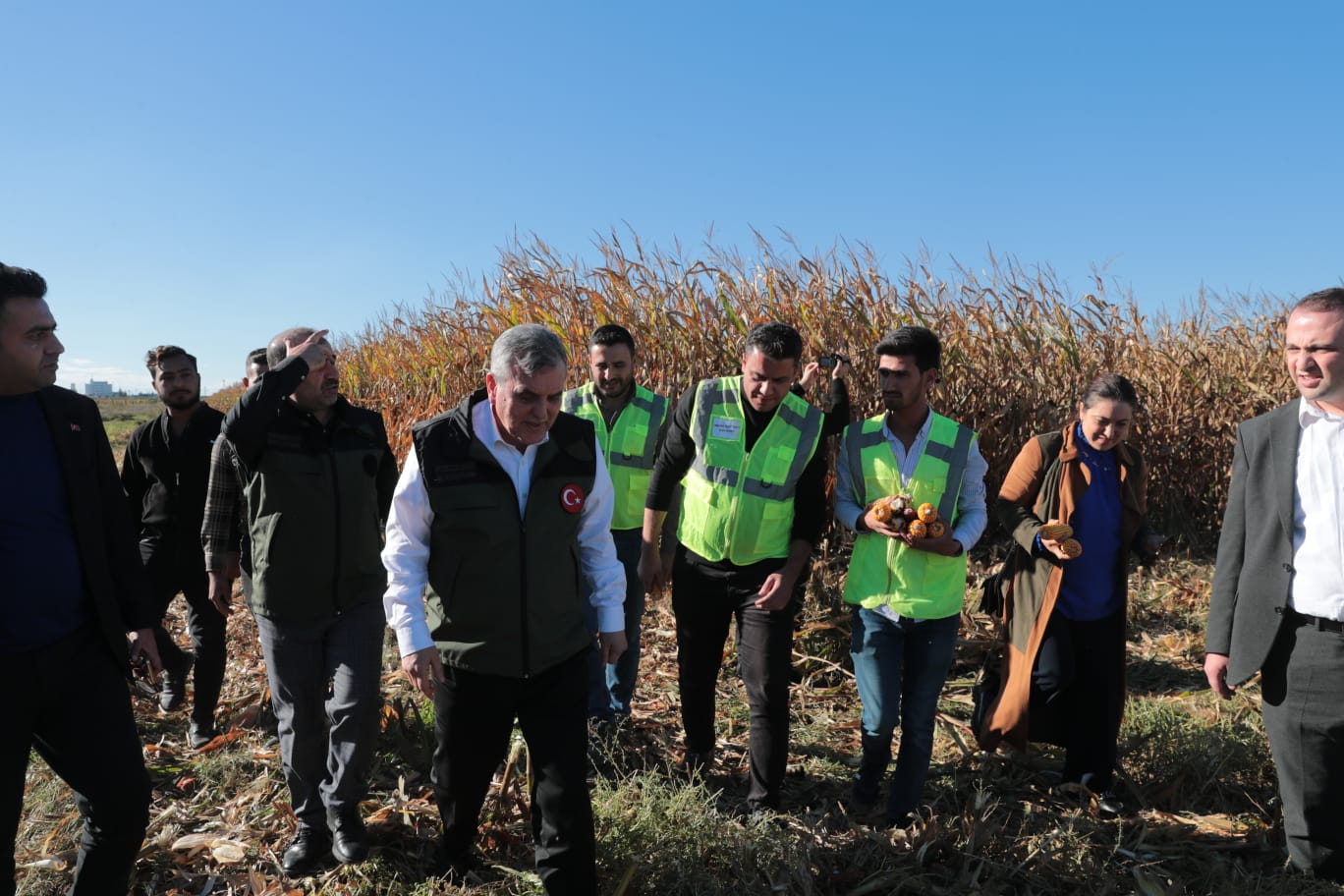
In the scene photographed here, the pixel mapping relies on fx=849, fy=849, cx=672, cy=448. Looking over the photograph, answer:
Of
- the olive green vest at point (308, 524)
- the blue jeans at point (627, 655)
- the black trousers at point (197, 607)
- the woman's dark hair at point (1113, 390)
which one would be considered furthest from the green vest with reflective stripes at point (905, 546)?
the black trousers at point (197, 607)

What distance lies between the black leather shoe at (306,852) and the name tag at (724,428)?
7.14ft

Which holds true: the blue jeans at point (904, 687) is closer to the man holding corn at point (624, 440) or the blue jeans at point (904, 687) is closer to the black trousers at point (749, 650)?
the black trousers at point (749, 650)

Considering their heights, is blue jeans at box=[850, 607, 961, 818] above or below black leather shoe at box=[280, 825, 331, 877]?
above

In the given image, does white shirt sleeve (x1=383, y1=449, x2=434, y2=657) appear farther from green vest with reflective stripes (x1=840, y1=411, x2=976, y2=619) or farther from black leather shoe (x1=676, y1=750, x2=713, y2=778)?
green vest with reflective stripes (x1=840, y1=411, x2=976, y2=619)

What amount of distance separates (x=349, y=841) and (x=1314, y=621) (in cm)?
350

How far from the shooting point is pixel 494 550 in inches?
102

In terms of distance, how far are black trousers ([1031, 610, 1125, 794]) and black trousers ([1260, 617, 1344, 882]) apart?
2.31 feet

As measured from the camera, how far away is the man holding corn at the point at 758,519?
354cm

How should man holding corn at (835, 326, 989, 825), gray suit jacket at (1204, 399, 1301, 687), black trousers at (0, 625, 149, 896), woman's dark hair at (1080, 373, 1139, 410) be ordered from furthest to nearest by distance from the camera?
woman's dark hair at (1080, 373, 1139, 410) < man holding corn at (835, 326, 989, 825) < gray suit jacket at (1204, 399, 1301, 687) < black trousers at (0, 625, 149, 896)

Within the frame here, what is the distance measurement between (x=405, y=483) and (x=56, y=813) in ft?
8.14

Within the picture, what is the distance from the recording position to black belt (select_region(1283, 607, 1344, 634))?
285 cm

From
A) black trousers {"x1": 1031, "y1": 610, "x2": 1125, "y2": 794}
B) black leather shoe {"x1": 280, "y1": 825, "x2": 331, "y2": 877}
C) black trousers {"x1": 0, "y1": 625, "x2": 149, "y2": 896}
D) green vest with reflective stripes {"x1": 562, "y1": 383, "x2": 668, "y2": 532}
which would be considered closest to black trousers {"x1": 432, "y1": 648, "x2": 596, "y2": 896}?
black leather shoe {"x1": 280, "y1": 825, "x2": 331, "y2": 877}

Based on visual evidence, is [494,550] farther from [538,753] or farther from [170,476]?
[170,476]

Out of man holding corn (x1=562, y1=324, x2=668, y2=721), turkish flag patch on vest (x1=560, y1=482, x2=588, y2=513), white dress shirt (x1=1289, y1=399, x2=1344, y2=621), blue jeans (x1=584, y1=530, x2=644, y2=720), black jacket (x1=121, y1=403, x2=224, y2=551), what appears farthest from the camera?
black jacket (x1=121, y1=403, x2=224, y2=551)
